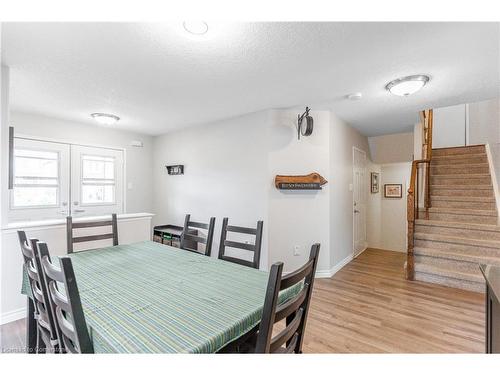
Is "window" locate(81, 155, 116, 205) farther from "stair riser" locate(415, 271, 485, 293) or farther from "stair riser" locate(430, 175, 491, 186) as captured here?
"stair riser" locate(430, 175, 491, 186)

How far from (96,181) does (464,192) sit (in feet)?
20.7

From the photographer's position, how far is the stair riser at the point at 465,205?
3.58 m

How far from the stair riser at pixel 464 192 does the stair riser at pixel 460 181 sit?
23cm

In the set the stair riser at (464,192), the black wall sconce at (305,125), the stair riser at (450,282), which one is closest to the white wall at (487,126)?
the stair riser at (464,192)

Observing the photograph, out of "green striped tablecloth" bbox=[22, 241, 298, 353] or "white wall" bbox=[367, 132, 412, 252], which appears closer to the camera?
"green striped tablecloth" bbox=[22, 241, 298, 353]

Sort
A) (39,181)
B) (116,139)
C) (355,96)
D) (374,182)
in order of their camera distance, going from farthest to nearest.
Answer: (374,182) → (116,139) → (39,181) → (355,96)

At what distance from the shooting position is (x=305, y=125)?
3.25m

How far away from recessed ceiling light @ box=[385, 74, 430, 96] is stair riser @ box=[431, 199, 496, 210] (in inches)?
101

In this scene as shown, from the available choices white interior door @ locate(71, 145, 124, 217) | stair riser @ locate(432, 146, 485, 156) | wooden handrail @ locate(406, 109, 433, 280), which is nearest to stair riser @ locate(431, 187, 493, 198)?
wooden handrail @ locate(406, 109, 433, 280)

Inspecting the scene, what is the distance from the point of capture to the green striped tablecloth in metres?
0.84

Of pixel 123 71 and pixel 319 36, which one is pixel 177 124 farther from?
pixel 319 36

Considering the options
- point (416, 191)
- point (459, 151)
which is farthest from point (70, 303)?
point (459, 151)

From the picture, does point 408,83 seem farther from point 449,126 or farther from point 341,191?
point 449,126
